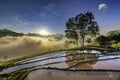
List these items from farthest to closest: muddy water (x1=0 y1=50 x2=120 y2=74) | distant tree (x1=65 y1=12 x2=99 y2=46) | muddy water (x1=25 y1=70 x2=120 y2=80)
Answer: distant tree (x1=65 y1=12 x2=99 y2=46) < muddy water (x1=0 y1=50 x2=120 y2=74) < muddy water (x1=25 y1=70 x2=120 y2=80)

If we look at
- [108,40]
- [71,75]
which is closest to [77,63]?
[71,75]

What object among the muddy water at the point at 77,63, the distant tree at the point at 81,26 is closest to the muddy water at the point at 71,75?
the muddy water at the point at 77,63

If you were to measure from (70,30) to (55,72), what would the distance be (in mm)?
33906

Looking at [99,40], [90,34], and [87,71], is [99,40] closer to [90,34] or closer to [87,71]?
[90,34]

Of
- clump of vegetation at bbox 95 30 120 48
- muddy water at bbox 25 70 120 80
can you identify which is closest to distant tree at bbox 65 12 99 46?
clump of vegetation at bbox 95 30 120 48

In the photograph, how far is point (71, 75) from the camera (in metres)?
→ 17.3

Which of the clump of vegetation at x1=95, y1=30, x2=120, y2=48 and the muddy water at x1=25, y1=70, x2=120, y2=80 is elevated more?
the clump of vegetation at x1=95, y1=30, x2=120, y2=48

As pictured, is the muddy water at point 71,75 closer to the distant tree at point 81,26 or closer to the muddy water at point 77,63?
the muddy water at point 77,63

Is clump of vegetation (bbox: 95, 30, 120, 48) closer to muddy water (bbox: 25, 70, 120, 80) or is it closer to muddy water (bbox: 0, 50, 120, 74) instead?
muddy water (bbox: 0, 50, 120, 74)

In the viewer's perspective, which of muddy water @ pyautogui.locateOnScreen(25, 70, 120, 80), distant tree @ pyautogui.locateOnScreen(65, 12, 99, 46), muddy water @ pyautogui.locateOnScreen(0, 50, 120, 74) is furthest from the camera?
distant tree @ pyautogui.locateOnScreen(65, 12, 99, 46)

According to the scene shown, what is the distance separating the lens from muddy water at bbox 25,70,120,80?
1605cm

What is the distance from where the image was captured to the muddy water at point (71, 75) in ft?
52.6

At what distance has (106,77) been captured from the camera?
16.0 meters

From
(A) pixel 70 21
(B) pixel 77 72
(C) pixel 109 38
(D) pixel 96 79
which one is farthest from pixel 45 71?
(C) pixel 109 38
